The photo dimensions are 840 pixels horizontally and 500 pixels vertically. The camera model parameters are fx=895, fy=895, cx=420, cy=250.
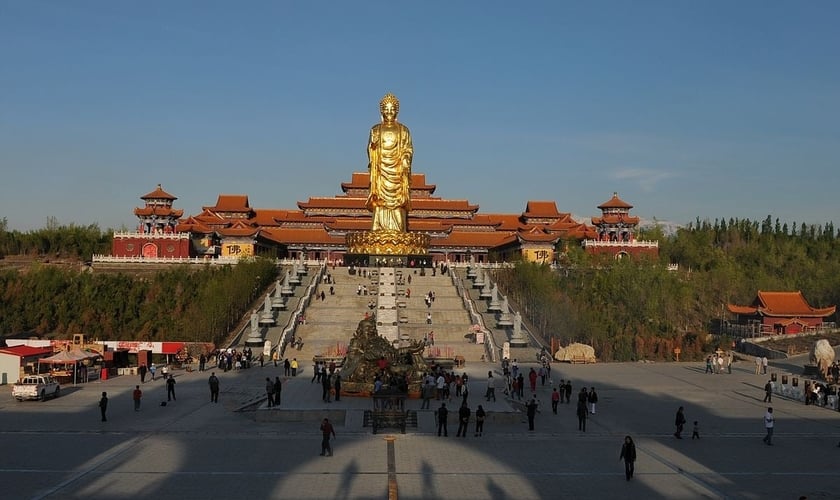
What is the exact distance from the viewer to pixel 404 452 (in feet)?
51.6

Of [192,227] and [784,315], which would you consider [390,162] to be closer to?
[192,227]

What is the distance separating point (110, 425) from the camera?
60.1 feet

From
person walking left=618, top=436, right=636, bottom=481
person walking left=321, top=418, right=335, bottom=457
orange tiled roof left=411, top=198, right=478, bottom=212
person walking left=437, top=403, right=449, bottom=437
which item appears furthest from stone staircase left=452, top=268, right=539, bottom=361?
orange tiled roof left=411, top=198, right=478, bottom=212

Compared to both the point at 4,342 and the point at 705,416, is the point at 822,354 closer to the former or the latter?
the point at 705,416

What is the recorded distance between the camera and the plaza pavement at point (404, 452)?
13.0 m

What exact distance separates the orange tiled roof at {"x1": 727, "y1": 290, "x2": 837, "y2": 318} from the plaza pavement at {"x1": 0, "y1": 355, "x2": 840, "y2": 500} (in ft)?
71.2

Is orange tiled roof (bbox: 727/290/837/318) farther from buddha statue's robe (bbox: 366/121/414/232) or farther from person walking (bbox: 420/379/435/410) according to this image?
person walking (bbox: 420/379/435/410)

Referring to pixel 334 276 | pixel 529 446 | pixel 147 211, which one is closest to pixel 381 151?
pixel 334 276

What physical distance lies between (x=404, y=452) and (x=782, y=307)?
1314 inches

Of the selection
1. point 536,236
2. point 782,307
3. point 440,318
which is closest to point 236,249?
point 536,236

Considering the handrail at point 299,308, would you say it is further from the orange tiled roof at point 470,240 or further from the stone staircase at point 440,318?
the orange tiled roof at point 470,240

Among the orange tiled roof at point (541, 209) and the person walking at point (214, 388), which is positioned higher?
the orange tiled roof at point (541, 209)

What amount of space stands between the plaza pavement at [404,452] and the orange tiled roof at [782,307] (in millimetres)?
21715

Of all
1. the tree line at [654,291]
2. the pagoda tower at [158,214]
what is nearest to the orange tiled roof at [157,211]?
the pagoda tower at [158,214]
